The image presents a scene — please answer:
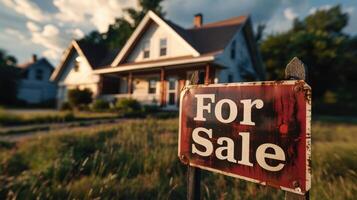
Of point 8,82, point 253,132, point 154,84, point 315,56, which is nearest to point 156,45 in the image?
point 154,84

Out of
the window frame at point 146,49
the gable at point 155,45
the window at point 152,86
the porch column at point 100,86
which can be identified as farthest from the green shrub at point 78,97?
the window frame at point 146,49

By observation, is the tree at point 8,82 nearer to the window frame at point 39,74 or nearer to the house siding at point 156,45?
the window frame at point 39,74

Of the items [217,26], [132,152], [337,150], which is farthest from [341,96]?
[132,152]

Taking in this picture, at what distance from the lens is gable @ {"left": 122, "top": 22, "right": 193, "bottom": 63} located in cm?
1416

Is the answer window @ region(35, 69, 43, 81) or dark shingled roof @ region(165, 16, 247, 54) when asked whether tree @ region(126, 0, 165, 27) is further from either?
window @ region(35, 69, 43, 81)

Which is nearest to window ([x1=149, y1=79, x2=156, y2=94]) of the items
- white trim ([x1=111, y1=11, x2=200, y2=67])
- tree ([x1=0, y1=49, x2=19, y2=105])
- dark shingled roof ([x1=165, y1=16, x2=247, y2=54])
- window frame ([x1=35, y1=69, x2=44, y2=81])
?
white trim ([x1=111, y1=11, x2=200, y2=67])

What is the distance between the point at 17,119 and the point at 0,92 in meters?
20.4

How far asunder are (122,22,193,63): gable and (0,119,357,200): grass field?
31.8ft

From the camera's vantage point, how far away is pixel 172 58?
1407 centimetres

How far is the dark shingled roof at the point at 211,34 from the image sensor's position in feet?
45.1

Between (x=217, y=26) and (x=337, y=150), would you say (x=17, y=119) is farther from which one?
(x=217, y=26)

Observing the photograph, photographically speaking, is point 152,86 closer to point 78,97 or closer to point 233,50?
point 78,97

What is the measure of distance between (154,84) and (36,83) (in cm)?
2510

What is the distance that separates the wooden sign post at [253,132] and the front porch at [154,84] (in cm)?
1108
